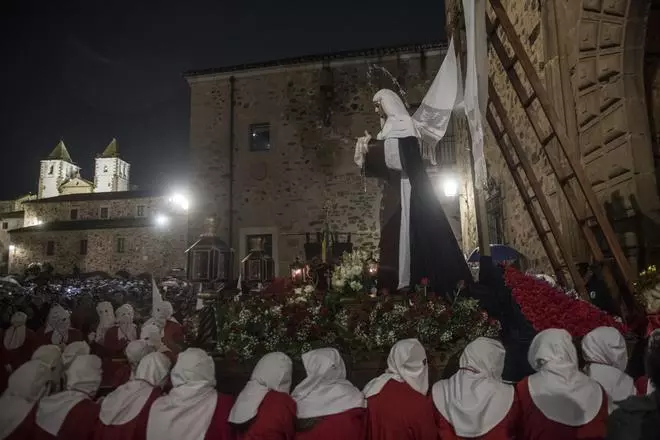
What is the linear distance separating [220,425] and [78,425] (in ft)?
3.39

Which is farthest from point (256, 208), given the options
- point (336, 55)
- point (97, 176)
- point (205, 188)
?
point (97, 176)

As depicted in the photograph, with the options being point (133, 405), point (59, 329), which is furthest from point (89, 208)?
point (133, 405)

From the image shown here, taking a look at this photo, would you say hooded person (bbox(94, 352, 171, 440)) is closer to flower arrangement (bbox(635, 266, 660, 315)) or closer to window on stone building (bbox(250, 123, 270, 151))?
flower arrangement (bbox(635, 266, 660, 315))

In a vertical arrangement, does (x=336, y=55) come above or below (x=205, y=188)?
above

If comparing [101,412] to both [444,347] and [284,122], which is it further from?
[284,122]

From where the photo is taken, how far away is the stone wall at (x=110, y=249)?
3562 centimetres

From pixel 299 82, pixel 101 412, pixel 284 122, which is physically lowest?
pixel 101 412

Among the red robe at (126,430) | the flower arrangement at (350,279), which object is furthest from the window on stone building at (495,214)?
the red robe at (126,430)

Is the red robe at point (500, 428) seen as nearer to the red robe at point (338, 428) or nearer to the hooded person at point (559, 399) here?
the hooded person at point (559, 399)

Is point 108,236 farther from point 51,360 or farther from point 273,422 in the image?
point 273,422

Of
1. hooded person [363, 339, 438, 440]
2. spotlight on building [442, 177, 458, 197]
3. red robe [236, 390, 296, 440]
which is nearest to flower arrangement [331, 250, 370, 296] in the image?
hooded person [363, 339, 438, 440]

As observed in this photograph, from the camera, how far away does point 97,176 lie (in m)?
77.9

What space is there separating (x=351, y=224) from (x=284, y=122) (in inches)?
194

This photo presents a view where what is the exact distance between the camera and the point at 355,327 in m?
3.98
